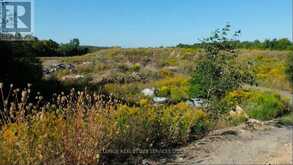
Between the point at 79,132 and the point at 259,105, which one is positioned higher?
the point at 79,132

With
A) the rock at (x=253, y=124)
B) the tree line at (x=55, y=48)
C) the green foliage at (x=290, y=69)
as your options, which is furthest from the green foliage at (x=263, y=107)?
the tree line at (x=55, y=48)

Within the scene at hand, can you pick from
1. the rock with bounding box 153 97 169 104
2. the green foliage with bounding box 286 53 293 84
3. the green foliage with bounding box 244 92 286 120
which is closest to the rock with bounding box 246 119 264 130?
the green foliage with bounding box 244 92 286 120

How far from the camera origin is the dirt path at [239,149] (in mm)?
6262

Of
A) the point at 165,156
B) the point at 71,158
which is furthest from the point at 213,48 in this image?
the point at 71,158

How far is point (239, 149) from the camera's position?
707 centimetres

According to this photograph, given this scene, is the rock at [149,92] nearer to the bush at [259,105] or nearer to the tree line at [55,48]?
the bush at [259,105]

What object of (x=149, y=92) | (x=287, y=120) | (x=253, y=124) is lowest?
(x=149, y=92)

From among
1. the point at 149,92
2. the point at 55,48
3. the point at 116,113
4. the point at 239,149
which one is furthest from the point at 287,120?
the point at 55,48

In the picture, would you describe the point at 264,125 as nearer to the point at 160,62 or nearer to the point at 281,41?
the point at 160,62

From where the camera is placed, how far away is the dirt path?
6262 mm

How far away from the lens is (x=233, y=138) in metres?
7.95

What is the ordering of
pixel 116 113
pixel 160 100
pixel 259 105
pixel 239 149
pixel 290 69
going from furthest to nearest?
pixel 290 69
pixel 160 100
pixel 259 105
pixel 239 149
pixel 116 113

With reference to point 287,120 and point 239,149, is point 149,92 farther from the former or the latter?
point 239,149

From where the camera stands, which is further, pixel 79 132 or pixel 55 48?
pixel 55 48
